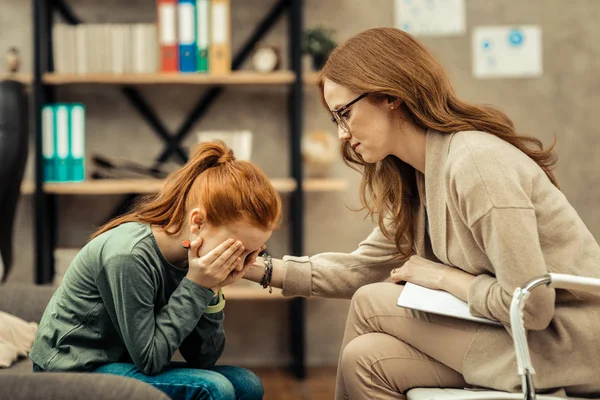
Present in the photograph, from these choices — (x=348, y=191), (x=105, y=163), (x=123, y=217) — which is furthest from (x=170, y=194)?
(x=348, y=191)

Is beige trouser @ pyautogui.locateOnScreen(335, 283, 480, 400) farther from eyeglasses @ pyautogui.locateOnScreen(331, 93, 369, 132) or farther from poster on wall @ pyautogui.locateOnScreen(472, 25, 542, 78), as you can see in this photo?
poster on wall @ pyautogui.locateOnScreen(472, 25, 542, 78)

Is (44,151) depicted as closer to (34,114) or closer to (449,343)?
(34,114)

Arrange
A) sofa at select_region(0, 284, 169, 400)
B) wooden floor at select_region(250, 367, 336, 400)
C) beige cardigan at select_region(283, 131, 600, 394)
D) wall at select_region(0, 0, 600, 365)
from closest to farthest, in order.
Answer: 1. sofa at select_region(0, 284, 169, 400)
2. beige cardigan at select_region(283, 131, 600, 394)
3. wooden floor at select_region(250, 367, 336, 400)
4. wall at select_region(0, 0, 600, 365)

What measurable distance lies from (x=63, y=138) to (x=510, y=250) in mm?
2146

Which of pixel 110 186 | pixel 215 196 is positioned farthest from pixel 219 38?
pixel 215 196

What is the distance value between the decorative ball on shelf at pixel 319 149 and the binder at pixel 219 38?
1.51ft

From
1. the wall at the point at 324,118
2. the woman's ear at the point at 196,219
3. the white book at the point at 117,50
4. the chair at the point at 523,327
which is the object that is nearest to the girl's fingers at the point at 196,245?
the woman's ear at the point at 196,219

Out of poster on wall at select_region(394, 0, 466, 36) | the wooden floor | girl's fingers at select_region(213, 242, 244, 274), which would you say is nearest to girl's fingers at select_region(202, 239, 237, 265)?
girl's fingers at select_region(213, 242, 244, 274)

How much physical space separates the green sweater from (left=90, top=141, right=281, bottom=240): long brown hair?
0.05 meters

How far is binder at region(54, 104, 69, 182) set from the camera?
2963 mm

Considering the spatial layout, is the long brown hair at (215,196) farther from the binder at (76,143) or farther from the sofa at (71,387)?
the binder at (76,143)

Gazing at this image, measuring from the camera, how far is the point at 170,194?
4.86ft

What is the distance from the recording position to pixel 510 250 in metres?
1.31

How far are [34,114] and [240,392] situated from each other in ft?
6.37
